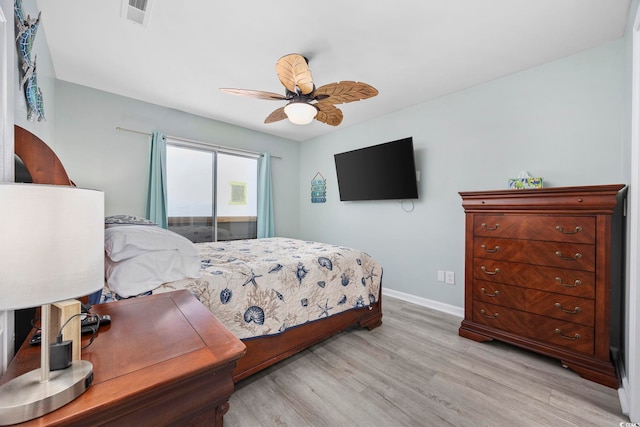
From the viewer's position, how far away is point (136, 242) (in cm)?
136

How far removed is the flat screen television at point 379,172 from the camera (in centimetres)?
320

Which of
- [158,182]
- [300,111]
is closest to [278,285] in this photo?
[300,111]

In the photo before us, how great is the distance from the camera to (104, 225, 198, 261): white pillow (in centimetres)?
130

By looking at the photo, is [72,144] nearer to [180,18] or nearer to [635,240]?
[180,18]

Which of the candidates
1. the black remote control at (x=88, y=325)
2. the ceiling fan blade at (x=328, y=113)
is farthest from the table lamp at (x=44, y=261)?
the ceiling fan blade at (x=328, y=113)

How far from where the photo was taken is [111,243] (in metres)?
1.30

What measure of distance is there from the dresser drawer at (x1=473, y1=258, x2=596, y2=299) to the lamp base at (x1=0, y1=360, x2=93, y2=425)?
261 cm

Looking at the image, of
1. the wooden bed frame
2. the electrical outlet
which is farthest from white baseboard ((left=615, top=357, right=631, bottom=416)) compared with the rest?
the wooden bed frame

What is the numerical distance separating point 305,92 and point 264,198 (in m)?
2.49

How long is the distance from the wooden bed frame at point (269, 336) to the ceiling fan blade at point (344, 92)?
5.69ft

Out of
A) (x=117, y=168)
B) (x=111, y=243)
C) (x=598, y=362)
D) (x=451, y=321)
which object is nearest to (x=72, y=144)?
(x=117, y=168)

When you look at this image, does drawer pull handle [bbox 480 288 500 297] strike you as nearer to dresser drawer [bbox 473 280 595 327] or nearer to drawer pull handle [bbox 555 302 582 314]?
dresser drawer [bbox 473 280 595 327]

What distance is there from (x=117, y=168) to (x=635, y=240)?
14.9 feet

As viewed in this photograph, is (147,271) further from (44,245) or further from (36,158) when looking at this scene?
(44,245)
